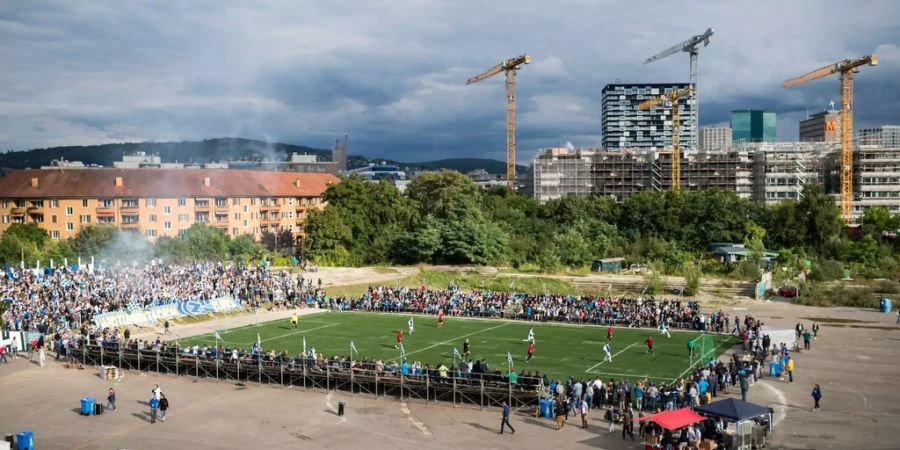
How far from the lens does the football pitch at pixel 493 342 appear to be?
3972 centimetres

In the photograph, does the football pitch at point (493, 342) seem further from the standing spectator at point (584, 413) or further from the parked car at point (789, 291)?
the parked car at point (789, 291)

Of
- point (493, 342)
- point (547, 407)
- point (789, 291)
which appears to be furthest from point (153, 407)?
point (789, 291)

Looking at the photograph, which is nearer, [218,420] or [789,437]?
[789,437]

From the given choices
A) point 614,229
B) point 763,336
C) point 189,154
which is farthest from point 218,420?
point 189,154

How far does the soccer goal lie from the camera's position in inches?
1567

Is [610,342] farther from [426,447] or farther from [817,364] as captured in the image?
[426,447]

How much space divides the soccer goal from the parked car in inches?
937

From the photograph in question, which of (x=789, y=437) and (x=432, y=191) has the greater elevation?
(x=432, y=191)

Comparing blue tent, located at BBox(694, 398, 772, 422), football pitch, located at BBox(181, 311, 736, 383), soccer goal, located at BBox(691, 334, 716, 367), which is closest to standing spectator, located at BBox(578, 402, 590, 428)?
blue tent, located at BBox(694, 398, 772, 422)

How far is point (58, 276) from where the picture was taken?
56531mm

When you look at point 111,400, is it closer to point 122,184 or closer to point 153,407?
point 153,407

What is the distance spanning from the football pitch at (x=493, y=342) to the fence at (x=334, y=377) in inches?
226

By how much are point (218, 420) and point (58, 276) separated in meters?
32.6

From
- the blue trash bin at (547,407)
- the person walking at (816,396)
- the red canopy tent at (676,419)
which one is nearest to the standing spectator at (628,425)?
the red canopy tent at (676,419)
